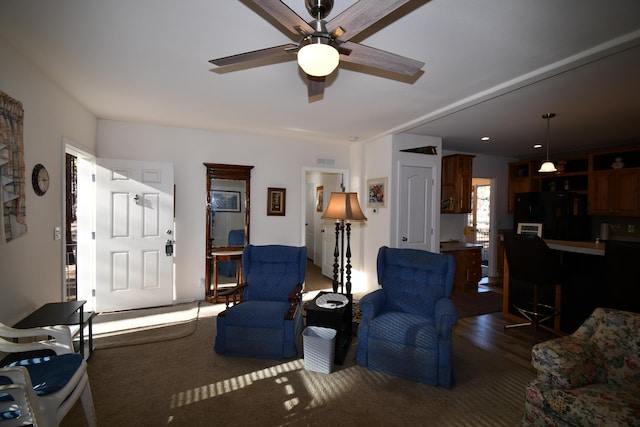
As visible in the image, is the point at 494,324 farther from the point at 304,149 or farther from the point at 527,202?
the point at 304,149

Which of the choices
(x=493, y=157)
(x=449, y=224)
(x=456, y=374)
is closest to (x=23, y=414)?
(x=456, y=374)

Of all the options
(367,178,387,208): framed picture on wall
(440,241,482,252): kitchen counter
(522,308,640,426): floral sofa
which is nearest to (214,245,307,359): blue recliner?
(522,308,640,426): floral sofa

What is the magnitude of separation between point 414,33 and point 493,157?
5.12m

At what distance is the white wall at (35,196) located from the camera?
216 centimetres

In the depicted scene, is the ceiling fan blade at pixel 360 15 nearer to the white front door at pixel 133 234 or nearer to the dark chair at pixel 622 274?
the dark chair at pixel 622 274

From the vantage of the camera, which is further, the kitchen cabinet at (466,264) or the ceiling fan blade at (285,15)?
the kitchen cabinet at (466,264)

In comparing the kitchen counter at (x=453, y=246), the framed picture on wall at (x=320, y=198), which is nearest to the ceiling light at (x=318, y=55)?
the kitchen counter at (x=453, y=246)

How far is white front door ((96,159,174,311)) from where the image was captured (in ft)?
12.2

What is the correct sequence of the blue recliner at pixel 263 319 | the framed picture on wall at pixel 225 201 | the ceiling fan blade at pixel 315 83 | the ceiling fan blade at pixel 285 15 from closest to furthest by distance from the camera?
the ceiling fan blade at pixel 285 15 < the ceiling fan blade at pixel 315 83 < the blue recliner at pixel 263 319 < the framed picture on wall at pixel 225 201

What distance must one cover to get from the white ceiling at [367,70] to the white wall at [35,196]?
162 millimetres

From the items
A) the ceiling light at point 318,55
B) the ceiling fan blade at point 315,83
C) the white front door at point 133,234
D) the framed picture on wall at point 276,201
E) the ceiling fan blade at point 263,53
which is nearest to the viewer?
the ceiling light at point 318,55

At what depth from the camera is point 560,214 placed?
4945 mm

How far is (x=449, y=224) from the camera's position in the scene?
5719mm

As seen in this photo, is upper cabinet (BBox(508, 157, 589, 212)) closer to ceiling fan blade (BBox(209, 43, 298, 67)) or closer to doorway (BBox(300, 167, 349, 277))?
doorway (BBox(300, 167, 349, 277))
